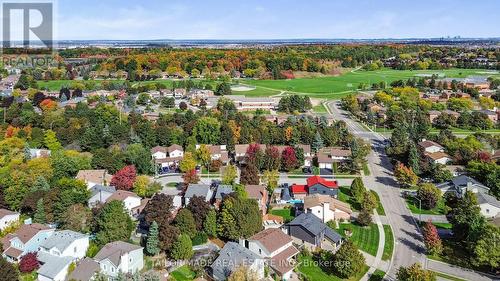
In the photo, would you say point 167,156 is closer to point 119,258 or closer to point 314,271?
point 119,258

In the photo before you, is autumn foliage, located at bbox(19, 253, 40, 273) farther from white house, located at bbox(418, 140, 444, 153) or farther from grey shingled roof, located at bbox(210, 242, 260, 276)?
white house, located at bbox(418, 140, 444, 153)

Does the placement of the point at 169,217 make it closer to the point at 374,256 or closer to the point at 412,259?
the point at 374,256

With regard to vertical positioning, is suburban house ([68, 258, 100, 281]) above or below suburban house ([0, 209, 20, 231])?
below

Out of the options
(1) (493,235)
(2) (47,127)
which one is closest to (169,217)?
(1) (493,235)

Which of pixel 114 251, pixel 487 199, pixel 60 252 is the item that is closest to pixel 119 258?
pixel 114 251

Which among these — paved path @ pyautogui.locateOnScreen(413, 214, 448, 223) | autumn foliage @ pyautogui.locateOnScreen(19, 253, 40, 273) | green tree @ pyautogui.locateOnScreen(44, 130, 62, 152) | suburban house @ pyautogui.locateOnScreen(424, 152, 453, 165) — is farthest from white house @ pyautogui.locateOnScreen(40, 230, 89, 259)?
suburban house @ pyautogui.locateOnScreen(424, 152, 453, 165)

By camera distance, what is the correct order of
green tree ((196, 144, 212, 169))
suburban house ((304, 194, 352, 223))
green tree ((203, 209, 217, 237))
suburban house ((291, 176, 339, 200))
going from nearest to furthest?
green tree ((203, 209, 217, 237)) → suburban house ((304, 194, 352, 223)) → suburban house ((291, 176, 339, 200)) → green tree ((196, 144, 212, 169))

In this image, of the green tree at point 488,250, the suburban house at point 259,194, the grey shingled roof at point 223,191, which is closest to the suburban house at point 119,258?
the grey shingled roof at point 223,191
